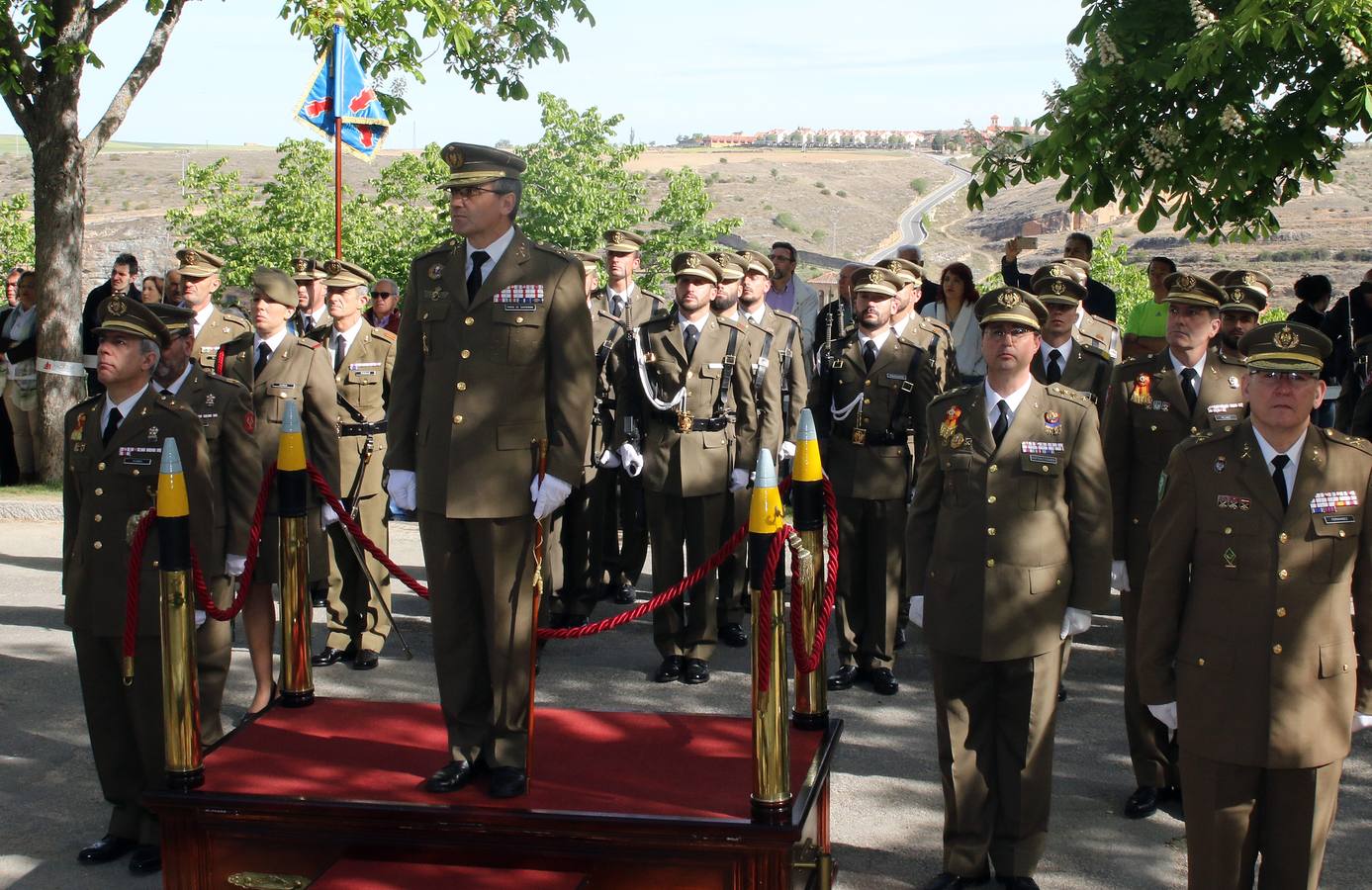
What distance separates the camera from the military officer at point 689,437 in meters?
8.01

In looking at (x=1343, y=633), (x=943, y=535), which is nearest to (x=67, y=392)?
(x=943, y=535)

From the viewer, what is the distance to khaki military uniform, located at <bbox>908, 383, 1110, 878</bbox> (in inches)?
205

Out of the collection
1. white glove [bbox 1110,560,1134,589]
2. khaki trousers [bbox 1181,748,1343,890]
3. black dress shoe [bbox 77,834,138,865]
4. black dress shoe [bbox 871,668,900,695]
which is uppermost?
white glove [bbox 1110,560,1134,589]

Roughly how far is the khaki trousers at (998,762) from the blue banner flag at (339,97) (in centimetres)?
1092

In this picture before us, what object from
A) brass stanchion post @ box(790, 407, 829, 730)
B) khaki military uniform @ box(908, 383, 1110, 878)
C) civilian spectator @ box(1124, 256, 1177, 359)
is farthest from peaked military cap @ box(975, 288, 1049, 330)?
civilian spectator @ box(1124, 256, 1177, 359)

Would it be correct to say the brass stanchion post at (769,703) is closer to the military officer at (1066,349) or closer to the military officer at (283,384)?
the military officer at (1066,349)

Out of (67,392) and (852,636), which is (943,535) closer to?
(852,636)

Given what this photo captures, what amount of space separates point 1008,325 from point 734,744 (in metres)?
1.86

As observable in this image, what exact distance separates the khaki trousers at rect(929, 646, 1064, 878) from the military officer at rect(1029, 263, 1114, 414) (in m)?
2.29

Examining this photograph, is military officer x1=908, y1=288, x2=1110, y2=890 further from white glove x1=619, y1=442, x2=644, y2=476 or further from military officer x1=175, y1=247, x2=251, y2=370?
military officer x1=175, y1=247, x2=251, y2=370

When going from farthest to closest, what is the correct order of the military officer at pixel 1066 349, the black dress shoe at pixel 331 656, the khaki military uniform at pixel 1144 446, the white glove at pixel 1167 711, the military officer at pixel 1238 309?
the black dress shoe at pixel 331 656 < the military officer at pixel 1238 309 < the military officer at pixel 1066 349 < the khaki military uniform at pixel 1144 446 < the white glove at pixel 1167 711

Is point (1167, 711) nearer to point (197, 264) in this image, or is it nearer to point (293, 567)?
point (293, 567)

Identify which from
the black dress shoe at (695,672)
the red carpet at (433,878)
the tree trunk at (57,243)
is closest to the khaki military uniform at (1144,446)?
the black dress shoe at (695,672)

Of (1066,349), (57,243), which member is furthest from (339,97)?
(1066,349)
